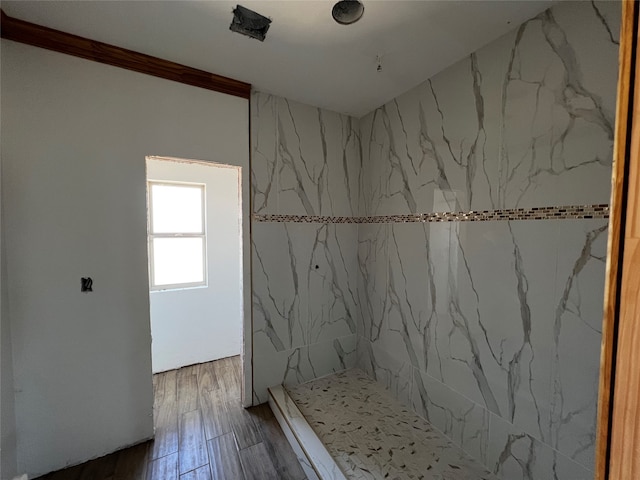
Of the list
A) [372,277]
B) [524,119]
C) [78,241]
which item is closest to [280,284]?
[372,277]

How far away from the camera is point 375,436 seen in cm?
165

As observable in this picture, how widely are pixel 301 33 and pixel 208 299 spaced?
250 cm

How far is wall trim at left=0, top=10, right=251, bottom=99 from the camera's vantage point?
1265mm

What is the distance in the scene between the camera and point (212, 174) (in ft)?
8.99

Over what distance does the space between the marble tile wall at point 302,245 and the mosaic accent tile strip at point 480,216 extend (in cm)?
4

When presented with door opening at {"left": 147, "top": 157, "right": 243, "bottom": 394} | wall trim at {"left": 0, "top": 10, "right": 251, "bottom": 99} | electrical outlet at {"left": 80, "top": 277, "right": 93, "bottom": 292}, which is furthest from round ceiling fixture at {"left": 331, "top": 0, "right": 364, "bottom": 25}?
electrical outlet at {"left": 80, "top": 277, "right": 93, "bottom": 292}

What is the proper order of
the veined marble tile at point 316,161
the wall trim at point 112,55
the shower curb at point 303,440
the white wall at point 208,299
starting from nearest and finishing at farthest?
1. the wall trim at point 112,55
2. the shower curb at point 303,440
3. the veined marble tile at point 316,161
4. the white wall at point 208,299

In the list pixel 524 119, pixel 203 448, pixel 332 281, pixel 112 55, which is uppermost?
pixel 112 55

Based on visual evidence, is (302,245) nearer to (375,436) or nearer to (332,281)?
(332,281)

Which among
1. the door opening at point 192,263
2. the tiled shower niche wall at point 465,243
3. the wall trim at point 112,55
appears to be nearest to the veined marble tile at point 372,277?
the tiled shower niche wall at point 465,243

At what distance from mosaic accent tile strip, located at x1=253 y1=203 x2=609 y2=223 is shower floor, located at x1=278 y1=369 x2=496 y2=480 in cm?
139

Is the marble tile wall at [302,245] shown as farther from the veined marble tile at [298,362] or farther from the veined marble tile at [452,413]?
the veined marble tile at [452,413]

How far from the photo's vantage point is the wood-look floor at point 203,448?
144 centimetres

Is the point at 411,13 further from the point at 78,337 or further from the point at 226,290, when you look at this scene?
the point at 226,290
